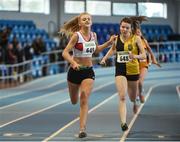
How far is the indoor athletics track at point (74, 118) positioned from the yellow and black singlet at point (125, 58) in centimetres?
104

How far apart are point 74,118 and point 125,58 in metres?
2.85

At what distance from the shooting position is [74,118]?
Answer: 41.1ft

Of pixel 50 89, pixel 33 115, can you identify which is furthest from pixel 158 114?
pixel 50 89

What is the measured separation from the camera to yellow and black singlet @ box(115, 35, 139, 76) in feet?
33.2

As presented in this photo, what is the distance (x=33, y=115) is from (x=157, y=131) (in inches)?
152

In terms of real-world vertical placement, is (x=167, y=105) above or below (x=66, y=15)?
below

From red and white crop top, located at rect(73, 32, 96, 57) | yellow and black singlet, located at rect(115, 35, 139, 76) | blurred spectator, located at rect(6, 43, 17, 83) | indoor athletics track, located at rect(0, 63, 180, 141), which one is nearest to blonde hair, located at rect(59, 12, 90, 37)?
red and white crop top, located at rect(73, 32, 96, 57)

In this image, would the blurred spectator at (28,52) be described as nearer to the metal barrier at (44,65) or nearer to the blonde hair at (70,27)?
the metal barrier at (44,65)

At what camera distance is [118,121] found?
1186 centimetres

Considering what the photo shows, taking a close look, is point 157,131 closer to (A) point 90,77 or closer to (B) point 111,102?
(A) point 90,77

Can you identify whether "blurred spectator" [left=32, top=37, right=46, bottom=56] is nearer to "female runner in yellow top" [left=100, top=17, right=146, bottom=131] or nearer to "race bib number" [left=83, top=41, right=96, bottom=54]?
"female runner in yellow top" [left=100, top=17, right=146, bottom=131]

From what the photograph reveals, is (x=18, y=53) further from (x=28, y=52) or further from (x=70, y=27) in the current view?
(x=70, y=27)

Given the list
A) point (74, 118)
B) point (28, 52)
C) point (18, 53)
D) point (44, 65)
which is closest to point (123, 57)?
point (74, 118)

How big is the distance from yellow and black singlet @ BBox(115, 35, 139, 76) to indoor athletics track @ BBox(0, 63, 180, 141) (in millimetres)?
1035
